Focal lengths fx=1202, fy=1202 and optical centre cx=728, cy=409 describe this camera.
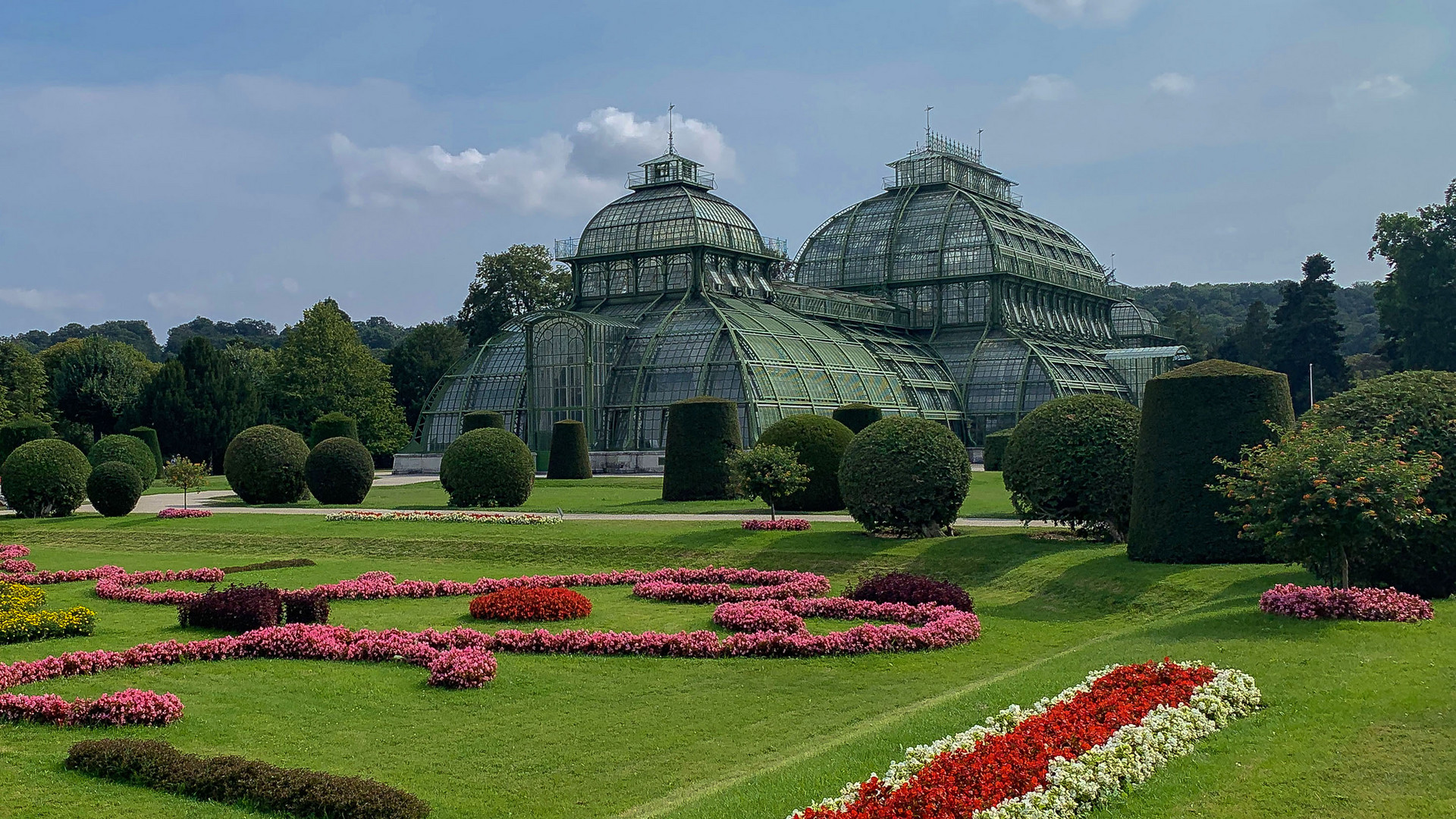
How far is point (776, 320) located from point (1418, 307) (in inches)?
1434

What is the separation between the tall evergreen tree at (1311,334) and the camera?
8350 centimetres

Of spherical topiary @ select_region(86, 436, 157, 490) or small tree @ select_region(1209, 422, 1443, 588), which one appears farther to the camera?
spherical topiary @ select_region(86, 436, 157, 490)

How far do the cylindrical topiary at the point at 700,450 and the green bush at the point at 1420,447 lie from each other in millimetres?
23483

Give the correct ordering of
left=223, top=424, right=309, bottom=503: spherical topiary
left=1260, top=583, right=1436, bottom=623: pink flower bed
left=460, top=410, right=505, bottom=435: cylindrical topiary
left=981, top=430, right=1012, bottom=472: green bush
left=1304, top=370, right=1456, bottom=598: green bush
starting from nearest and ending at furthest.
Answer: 1. left=1260, top=583, right=1436, bottom=623: pink flower bed
2. left=1304, top=370, right=1456, bottom=598: green bush
3. left=223, top=424, right=309, bottom=503: spherical topiary
4. left=981, top=430, right=1012, bottom=472: green bush
5. left=460, top=410, right=505, bottom=435: cylindrical topiary

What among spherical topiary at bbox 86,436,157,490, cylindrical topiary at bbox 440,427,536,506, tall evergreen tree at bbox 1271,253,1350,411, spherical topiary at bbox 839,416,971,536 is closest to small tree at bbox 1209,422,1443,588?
spherical topiary at bbox 839,416,971,536

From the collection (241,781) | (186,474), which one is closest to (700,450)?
(186,474)

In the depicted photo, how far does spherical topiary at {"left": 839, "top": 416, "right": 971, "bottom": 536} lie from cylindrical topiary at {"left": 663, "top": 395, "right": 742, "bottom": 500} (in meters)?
13.0

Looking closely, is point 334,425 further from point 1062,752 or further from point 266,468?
point 1062,752

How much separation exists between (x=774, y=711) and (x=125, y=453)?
45.8 m

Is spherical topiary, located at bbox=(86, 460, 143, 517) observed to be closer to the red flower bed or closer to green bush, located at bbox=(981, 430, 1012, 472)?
the red flower bed

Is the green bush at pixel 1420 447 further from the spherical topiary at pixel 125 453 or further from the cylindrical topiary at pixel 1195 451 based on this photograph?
the spherical topiary at pixel 125 453

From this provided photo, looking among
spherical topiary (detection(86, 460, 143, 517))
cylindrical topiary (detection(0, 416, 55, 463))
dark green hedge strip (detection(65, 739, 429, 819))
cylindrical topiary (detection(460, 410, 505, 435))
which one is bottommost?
dark green hedge strip (detection(65, 739, 429, 819))

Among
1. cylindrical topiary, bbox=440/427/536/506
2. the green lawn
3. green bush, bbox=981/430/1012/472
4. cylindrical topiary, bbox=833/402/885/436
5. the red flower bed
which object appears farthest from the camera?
green bush, bbox=981/430/1012/472

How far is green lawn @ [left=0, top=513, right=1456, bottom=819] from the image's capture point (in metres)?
9.09
